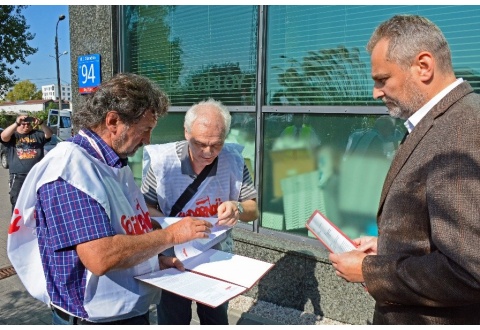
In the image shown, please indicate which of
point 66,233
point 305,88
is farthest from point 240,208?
point 305,88

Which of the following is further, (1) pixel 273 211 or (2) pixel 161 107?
(1) pixel 273 211

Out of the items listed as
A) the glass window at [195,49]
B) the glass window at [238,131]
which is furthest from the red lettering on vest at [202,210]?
the glass window at [195,49]

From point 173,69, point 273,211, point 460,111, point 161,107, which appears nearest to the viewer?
point 460,111

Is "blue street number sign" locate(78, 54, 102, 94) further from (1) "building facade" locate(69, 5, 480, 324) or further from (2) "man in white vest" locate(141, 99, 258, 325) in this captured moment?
(2) "man in white vest" locate(141, 99, 258, 325)

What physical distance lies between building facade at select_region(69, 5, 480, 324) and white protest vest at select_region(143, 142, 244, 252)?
141 centimetres

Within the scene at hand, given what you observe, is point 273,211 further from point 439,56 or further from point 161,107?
point 439,56

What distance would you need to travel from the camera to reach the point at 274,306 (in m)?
3.69

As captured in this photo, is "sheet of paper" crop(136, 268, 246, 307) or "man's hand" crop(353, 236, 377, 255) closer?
"sheet of paper" crop(136, 268, 246, 307)

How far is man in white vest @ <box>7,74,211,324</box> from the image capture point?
1.42 m

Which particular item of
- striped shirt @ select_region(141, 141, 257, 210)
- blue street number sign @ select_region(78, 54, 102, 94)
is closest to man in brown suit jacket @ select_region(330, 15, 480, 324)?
striped shirt @ select_region(141, 141, 257, 210)

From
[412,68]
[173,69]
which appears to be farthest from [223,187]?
[173,69]

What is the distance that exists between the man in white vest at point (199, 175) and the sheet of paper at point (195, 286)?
0.50 metres

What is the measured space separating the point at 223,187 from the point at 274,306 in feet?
5.74

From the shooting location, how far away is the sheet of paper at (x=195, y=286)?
62.4 inches
